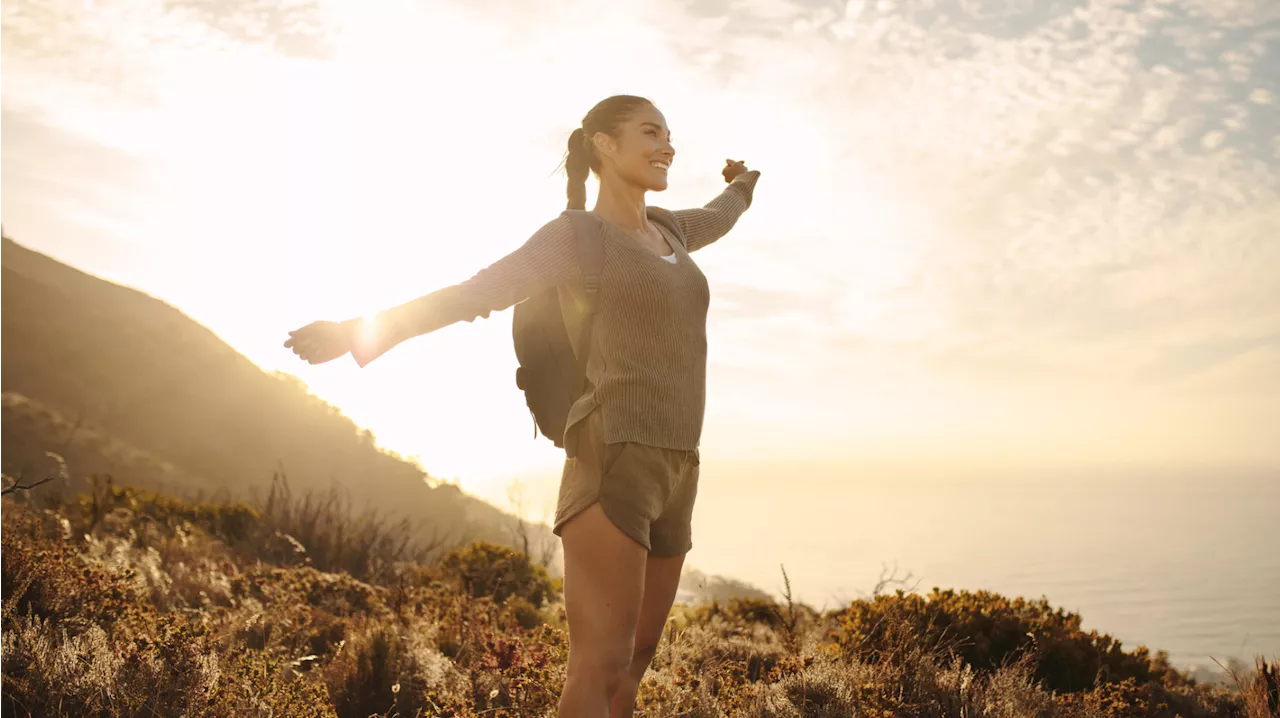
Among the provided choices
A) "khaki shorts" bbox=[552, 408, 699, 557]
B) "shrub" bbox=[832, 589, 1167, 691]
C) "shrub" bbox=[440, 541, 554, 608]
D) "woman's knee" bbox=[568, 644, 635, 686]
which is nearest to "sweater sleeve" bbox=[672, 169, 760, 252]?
"khaki shorts" bbox=[552, 408, 699, 557]

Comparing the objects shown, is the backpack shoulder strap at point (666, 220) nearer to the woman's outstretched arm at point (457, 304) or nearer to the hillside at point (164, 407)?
the woman's outstretched arm at point (457, 304)

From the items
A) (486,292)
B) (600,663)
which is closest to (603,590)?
(600,663)

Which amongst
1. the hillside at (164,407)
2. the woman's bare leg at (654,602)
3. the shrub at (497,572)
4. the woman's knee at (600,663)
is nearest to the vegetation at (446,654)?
the shrub at (497,572)

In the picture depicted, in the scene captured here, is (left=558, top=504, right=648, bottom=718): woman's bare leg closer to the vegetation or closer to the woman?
the woman

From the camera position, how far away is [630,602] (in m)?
2.04

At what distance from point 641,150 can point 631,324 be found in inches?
21.8

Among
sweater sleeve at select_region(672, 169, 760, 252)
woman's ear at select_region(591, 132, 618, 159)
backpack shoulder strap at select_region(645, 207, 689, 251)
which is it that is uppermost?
sweater sleeve at select_region(672, 169, 760, 252)

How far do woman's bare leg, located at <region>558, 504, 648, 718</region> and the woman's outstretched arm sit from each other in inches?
21.6

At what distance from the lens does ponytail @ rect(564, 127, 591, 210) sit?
8.39ft

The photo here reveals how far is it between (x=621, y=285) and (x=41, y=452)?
2725cm

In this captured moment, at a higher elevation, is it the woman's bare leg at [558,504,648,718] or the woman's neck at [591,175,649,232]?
the woman's neck at [591,175,649,232]

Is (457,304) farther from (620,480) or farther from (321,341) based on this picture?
(620,480)

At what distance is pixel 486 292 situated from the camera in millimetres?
1946

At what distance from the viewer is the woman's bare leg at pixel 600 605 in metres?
1.99
